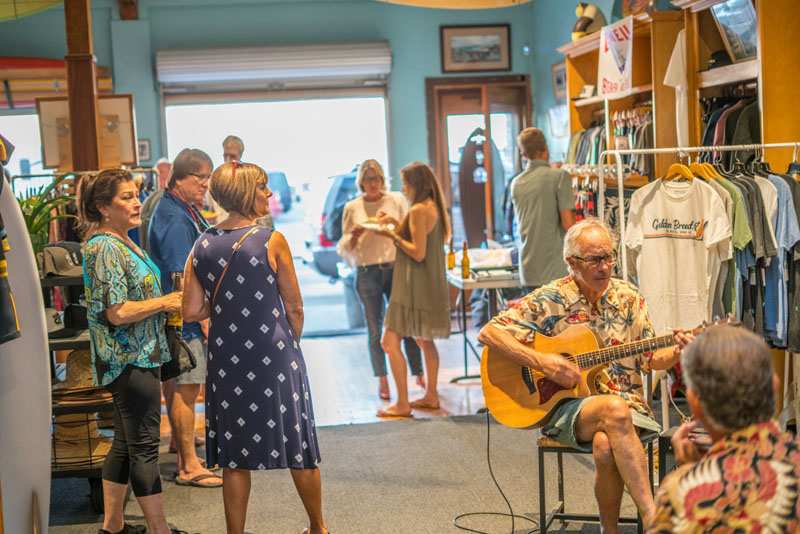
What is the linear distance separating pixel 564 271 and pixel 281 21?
4.85 metres

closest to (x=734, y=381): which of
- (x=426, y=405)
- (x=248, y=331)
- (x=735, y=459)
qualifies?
(x=735, y=459)

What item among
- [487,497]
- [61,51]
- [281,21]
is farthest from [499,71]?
[487,497]

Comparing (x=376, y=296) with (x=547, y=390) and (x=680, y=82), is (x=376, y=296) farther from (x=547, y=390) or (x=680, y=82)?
(x=547, y=390)

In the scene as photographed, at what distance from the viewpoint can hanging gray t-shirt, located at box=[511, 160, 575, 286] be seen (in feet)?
18.1

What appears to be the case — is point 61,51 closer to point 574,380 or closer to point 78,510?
point 78,510

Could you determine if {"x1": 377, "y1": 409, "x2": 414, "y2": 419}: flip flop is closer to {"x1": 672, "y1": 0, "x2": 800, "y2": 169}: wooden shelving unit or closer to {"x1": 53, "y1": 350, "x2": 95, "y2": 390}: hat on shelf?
{"x1": 53, "y1": 350, "x2": 95, "y2": 390}: hat on shelf

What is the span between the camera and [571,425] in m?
3.24

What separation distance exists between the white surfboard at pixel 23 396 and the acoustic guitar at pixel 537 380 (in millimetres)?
1380

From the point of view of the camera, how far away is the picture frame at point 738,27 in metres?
4.73

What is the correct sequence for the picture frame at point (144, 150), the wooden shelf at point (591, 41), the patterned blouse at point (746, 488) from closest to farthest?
the patterned blouse at point (746, 488)
the wooden shelf at point (591, 41)
the picture frame at point (144, 150)

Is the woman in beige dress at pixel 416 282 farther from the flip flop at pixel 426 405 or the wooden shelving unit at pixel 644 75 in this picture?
the wooden shelving unit at pixel 644 75

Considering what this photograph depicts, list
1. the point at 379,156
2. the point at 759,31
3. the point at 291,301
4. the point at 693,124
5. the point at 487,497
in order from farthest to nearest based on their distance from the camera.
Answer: the point at 379,156
the point at 693,124
the point at 759,31
the point at 487,497
the point at 291,301

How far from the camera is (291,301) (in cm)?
326

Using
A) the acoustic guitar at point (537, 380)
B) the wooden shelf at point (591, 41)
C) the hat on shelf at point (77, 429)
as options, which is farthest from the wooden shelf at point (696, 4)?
the hat on shelf at point (77, 429)
